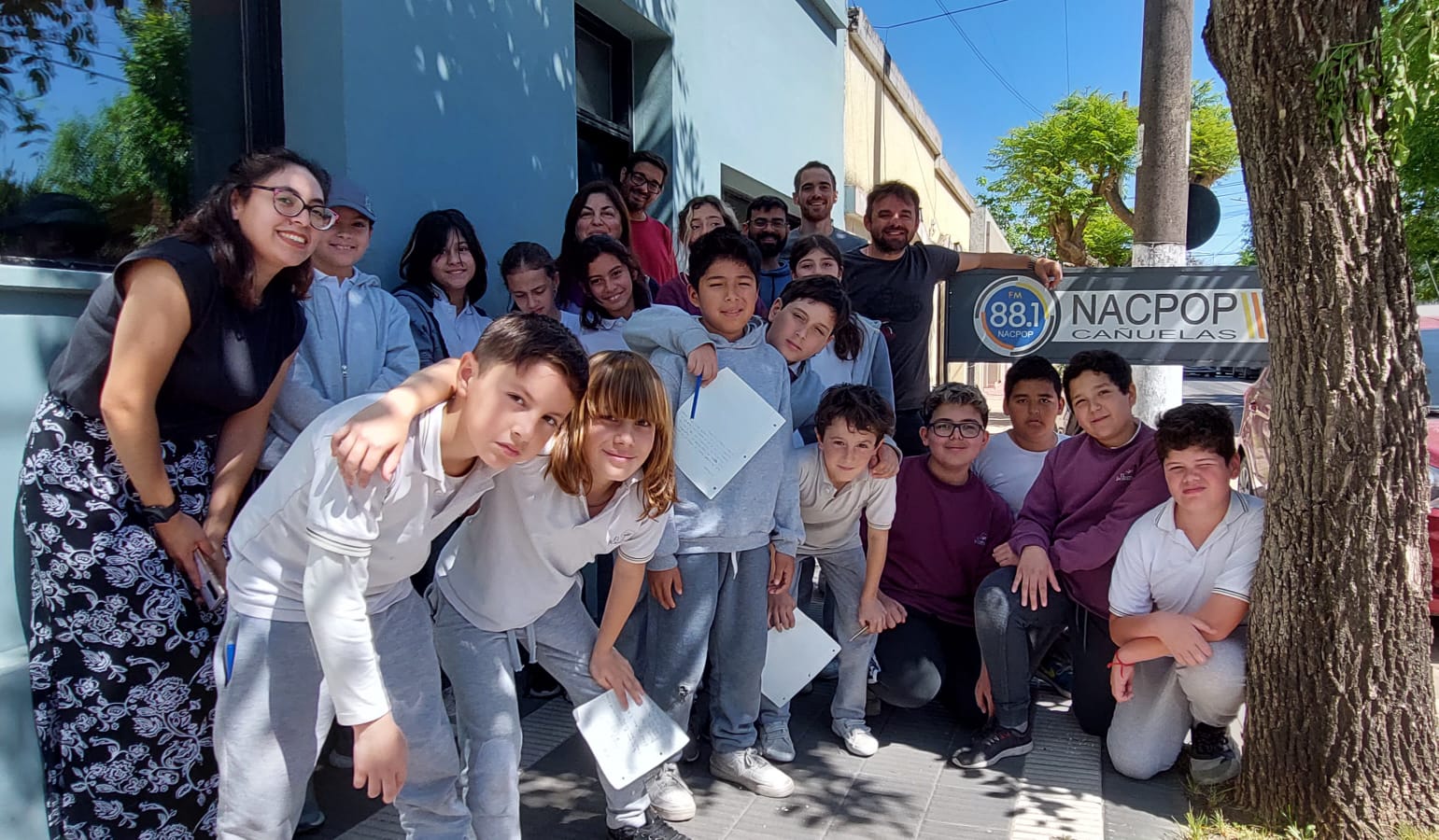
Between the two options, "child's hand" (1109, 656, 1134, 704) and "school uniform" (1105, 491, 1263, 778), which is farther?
"child's hand" (1109, 656, 1134, 704)

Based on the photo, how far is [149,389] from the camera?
217 centimetres

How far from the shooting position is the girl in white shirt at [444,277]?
350 centimetres

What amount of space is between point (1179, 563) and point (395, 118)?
338cm

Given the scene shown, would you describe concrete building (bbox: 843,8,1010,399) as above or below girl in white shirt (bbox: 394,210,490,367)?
above

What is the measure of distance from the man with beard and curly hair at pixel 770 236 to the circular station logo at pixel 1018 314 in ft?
3.57

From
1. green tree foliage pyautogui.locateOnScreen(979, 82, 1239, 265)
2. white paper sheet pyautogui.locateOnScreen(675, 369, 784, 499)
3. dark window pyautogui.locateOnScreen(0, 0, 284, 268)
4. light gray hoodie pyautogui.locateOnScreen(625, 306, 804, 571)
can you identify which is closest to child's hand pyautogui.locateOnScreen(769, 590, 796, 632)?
light gray hoodie pyautogui.locateOnScreen(625, 306, 804, 571)

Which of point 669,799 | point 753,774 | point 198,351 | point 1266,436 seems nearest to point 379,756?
point 198,351

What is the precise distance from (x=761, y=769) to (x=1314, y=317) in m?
2.19

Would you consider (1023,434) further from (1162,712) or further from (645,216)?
(645,216)

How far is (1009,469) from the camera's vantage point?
4113 millimetres

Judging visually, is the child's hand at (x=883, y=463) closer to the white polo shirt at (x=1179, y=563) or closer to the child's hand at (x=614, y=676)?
the white polo shirt at (x=1179, y=563)

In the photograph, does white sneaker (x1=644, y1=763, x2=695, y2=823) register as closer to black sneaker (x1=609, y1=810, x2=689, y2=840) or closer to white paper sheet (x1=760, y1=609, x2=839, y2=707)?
black sneaker (x1=609, y1=810, x2=689, y2=840)

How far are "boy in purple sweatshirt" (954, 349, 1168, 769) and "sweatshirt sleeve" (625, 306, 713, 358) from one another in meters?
1.51

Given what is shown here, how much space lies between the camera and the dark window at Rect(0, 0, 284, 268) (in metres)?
2.81
